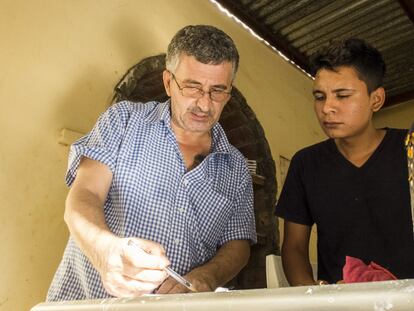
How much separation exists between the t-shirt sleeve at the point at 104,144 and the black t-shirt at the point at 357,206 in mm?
622

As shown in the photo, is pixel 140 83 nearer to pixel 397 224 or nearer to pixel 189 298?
pixel 397 224

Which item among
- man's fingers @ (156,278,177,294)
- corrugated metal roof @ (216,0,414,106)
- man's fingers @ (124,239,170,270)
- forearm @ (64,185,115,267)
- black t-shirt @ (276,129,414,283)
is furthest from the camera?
corrugated metal roof @ (216,0,414,106)

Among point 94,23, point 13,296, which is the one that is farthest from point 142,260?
point 94,23

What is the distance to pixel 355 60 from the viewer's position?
151 centimetres

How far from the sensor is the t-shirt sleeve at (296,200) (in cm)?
152

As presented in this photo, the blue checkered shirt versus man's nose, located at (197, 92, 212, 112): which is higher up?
man's nose, located at (197, 92, 212, 112)

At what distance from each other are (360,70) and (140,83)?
1214mm

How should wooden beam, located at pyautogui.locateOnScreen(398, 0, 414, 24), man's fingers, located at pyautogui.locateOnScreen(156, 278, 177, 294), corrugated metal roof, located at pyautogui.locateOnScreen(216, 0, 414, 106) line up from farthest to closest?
1. corrugated metal roof, located at pyautogui.locateOnScreen(216, 0, 414, 106)
2. wooden beam, located at pyautogui.locateOnScreen(398, 0, 414, 24)
3. man's fingers, located at pyautogui.locateOnScreen(156, 278, 177, 294)

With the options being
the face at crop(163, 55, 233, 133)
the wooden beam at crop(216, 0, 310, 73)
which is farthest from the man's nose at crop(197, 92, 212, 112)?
the wooden beam at crop(216, 0, 310, 73)

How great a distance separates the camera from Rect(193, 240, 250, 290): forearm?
1.18 meters

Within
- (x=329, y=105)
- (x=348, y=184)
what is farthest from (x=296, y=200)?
(x=329, y=105)

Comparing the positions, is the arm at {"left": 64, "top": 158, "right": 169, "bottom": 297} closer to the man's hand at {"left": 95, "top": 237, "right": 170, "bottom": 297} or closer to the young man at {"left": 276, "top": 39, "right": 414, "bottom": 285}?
the man's hand at {"left": 95, "top": 237, "right": 170, "bottom": 297}

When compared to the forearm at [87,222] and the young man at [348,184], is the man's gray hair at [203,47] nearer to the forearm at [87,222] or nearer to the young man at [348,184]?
the young man at [348,184]

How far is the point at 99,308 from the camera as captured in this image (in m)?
0.63
